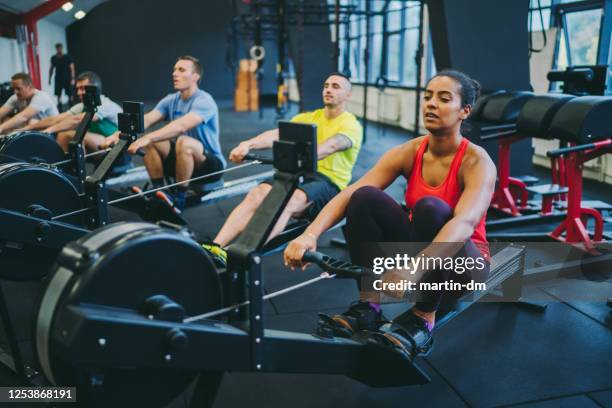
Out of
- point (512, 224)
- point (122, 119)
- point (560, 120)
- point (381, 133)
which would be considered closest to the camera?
point (122, 119)

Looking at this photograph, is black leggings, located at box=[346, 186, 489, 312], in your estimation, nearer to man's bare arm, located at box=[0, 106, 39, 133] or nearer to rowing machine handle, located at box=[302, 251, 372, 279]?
rowing machine handle, located at box=[302, 251, 372, 279]

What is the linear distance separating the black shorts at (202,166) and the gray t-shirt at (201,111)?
2.8 inches

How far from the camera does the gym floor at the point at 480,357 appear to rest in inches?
68.9

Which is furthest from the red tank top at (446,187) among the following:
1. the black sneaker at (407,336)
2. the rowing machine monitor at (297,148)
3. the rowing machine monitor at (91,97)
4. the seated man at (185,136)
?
the seated man at (185,136)

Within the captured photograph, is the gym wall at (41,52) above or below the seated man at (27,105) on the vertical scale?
above

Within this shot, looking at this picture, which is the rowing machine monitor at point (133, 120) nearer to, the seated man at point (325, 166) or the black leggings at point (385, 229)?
the seated man at point (325, 166)

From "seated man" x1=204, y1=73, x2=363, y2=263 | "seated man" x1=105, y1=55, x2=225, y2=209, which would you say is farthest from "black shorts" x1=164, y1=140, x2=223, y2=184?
"seated man" x1=204, y1=73, x2=363, y2=263

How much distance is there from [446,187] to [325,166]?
1073mm

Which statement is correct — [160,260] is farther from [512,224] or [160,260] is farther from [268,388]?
[512,224]

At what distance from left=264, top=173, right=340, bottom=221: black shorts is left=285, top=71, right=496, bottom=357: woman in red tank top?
0.72m

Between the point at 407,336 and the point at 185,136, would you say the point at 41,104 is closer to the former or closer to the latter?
the point at 185,136

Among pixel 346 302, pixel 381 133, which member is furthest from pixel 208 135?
pixel 381 133

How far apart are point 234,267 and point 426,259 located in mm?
559

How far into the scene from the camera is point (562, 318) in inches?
91.0
